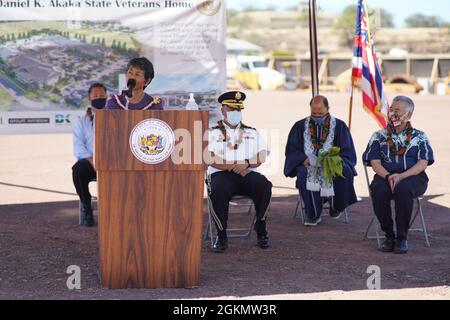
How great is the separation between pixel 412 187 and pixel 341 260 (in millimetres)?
943

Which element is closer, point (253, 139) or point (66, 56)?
point (253, 139)

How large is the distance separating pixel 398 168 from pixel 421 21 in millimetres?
100153

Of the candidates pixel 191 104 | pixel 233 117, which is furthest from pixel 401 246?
pixel 191 104

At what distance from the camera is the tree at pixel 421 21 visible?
10347 centimetres

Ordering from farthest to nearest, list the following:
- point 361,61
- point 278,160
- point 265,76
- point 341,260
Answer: point 265,76 < point 278,160 < point 361,61 < point 341,260

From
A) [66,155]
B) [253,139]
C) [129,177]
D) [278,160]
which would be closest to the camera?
[129,177]

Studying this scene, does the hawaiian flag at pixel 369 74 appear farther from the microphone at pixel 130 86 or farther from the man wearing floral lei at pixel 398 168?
the microphone at pixel 130 86

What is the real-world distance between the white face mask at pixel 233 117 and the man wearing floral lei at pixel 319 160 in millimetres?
1168

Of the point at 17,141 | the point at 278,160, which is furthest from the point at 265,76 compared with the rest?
the point at 278,160

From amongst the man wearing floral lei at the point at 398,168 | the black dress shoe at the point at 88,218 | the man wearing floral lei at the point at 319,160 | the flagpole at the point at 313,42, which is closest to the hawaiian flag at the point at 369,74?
the flagpole at the point at 313,42

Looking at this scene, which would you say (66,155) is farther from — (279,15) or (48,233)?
(279,15)

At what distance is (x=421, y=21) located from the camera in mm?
105312

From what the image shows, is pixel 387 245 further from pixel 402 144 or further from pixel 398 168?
pixel 402 144

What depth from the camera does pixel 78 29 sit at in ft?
32.6
